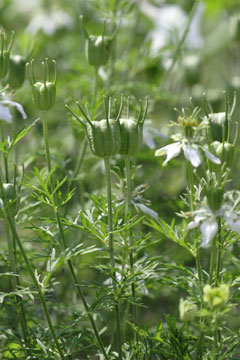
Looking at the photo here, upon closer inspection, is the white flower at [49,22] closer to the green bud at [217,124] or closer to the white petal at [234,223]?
the green bud at [217,124]

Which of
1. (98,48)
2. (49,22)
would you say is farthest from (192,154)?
(49,22)

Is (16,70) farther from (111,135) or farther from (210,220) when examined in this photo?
(210,220)

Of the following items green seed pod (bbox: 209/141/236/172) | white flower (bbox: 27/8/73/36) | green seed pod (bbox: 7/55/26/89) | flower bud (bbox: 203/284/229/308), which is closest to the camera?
flower bud (bbox: 203/284/229/308)

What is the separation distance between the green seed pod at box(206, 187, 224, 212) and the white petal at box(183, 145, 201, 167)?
0.12ft

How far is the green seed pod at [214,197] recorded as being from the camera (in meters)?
0.55

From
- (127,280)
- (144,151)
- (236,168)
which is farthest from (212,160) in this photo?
(236,168)

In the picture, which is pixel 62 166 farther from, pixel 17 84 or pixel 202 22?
pixel 202 22

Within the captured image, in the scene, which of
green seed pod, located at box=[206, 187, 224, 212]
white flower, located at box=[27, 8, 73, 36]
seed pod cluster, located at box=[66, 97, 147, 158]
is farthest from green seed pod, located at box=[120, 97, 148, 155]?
white flower, located at box=[27, 8, 73, 36]

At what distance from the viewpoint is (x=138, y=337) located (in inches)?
25.7

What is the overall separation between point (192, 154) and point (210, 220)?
0.09m

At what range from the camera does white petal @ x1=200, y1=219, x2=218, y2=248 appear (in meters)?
0.52

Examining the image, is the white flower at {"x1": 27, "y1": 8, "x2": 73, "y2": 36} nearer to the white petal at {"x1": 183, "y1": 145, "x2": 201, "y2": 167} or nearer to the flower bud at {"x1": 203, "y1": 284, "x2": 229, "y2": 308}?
the white petal at {"x1": 183, "y1": 145, "x2": 201, "y2": 167}

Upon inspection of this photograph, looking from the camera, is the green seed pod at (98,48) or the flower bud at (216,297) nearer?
the flower bud at (216,297)


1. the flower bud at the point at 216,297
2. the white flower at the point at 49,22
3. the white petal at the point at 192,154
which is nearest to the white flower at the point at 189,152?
the white petal at the point at 192,154
